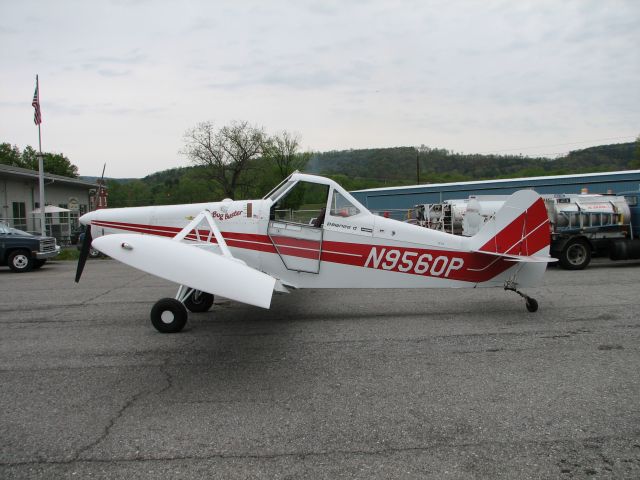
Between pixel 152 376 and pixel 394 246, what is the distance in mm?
4188

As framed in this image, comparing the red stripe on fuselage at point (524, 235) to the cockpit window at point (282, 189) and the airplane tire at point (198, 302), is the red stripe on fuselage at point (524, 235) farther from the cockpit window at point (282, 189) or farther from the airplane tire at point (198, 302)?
the airplane tire at point (198, 302)

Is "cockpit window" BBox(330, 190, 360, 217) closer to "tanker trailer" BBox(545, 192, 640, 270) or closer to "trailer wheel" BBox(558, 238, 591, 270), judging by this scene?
"tanker trailer" BBox(545, 192, 640, 270)

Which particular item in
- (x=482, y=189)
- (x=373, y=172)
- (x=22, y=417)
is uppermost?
(x=373, y=172)

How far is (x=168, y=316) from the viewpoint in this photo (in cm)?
707

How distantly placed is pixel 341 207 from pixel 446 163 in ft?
264

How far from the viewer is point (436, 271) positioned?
7805 mm

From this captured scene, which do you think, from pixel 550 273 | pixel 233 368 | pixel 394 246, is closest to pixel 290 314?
pixel 394 246

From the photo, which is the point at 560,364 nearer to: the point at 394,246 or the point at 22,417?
the point at 394,246

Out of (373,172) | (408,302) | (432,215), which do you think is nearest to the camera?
(408,302)

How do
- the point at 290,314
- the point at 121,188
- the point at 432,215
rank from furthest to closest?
the point at 121,188 → the point at 432,215 → the point at 290,314

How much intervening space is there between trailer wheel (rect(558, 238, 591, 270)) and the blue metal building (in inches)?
264

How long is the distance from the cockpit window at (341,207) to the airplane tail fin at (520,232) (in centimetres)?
204

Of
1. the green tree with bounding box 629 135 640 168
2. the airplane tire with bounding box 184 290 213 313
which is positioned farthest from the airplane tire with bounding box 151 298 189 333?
the green tree with bounding box 629 135 640 168

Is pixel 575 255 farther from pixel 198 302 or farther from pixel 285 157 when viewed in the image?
pixel 285 157
